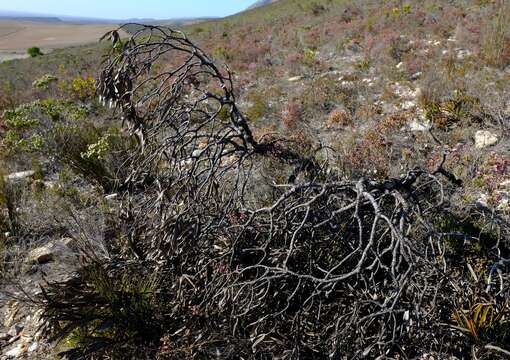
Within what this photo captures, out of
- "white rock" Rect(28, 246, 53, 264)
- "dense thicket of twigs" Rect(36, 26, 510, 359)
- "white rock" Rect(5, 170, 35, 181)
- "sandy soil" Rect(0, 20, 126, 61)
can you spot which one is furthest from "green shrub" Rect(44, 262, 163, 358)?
"sandy soil" Rect(0, 20, 126, 61)

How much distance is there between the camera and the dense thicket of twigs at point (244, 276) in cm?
225

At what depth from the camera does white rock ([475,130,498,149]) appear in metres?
4.72

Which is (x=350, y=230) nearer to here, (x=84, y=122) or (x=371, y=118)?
(x=371, y=118)

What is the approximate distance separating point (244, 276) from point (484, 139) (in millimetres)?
3770

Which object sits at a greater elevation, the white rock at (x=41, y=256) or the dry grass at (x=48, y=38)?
the dry grass at (x=48, y=38)

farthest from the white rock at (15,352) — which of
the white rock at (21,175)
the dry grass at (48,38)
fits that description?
the dry grass at (48,38)

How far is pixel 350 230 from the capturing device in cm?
289

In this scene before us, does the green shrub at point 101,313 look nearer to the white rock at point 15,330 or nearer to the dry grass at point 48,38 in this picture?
the white rock at point 15,330

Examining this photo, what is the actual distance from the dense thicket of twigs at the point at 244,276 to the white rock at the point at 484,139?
6.80 feet

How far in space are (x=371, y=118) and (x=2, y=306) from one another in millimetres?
5427

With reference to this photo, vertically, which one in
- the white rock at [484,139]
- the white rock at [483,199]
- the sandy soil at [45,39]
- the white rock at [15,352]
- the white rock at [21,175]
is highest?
the sandy soil at [45,39]

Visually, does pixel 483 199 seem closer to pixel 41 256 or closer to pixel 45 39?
pixel 41 256

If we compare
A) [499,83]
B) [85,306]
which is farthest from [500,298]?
[499,83]

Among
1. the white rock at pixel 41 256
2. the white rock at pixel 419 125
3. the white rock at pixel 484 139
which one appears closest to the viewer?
the white rock at pixel 41 256
